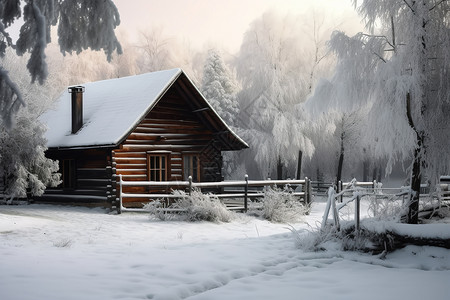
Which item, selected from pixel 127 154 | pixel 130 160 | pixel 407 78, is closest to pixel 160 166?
pixel 130 160

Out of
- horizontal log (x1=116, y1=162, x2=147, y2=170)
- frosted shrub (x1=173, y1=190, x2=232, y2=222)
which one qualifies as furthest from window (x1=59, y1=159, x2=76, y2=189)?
frosted shrub (x1=173, y1=190, x2=232, y2=222)

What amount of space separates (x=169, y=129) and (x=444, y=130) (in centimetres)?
1323

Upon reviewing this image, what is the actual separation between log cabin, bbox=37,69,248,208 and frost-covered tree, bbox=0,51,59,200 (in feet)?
4.66

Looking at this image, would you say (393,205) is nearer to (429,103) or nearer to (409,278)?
(429,103)

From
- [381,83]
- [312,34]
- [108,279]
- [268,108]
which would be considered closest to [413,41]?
[381,83]

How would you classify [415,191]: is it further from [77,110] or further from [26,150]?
[77,110]

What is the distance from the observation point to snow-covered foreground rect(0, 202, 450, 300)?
6578mm

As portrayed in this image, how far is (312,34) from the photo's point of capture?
1254 inches

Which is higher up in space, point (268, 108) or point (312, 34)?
point (312, 34)

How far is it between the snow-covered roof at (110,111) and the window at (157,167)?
7.52ft

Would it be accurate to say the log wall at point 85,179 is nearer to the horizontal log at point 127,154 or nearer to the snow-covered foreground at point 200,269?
the horizontal log at point 127,154

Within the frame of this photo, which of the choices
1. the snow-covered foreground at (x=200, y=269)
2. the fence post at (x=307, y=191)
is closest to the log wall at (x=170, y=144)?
the fence post at (x=307, y=191)

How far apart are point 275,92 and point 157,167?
1130 cm

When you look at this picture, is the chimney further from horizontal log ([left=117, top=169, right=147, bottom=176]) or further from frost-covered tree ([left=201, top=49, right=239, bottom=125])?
frost-covered tree ([left=201, top=49, right=239, bottom=125])
